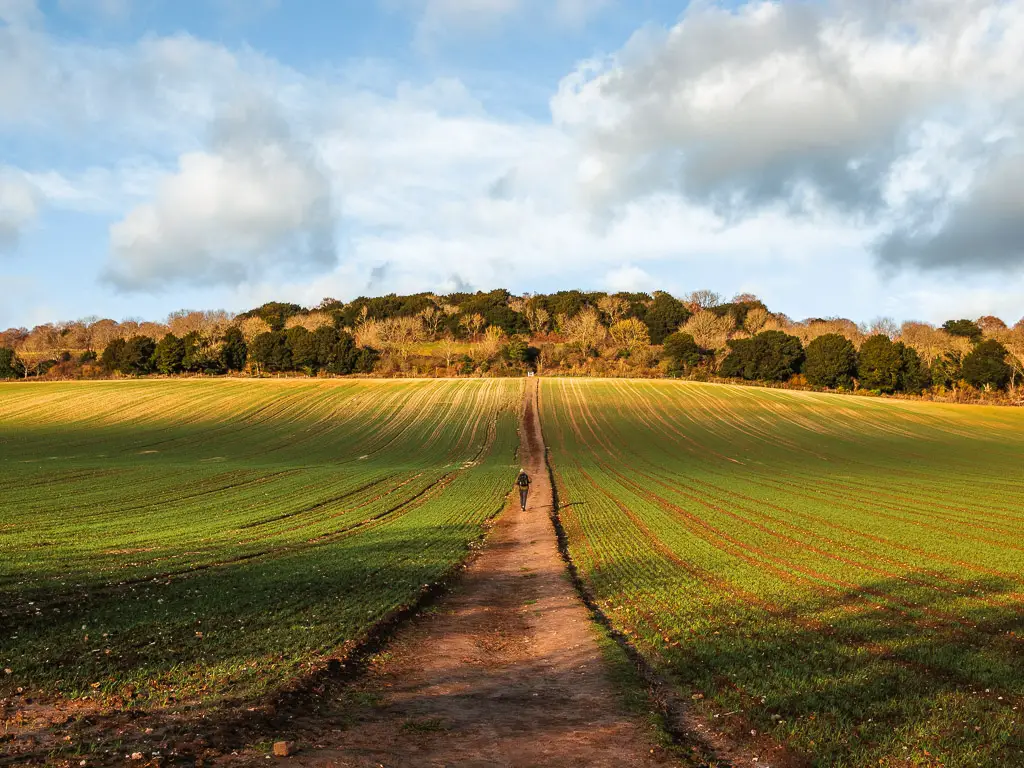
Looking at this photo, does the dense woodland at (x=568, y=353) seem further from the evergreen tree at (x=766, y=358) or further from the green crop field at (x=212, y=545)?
the green crop field at (x=212, y=545)

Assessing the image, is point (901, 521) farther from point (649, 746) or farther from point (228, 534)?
point (228, 534)

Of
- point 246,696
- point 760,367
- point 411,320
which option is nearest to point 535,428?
point 760,367

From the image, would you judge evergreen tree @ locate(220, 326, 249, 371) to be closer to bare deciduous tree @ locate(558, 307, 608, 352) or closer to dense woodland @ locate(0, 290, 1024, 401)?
dense woodland @ locate(0, 290, 1024, 401)

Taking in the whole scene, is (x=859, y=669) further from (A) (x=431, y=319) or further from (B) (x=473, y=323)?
(A) (x=431, y=319)

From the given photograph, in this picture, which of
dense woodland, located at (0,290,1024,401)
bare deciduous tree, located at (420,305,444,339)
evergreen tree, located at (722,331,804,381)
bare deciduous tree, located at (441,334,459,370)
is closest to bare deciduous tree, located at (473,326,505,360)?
dense woodland, located at (0,290,1024,401)

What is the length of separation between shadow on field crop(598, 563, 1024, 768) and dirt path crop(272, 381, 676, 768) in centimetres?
132

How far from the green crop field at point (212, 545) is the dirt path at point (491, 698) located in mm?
1397

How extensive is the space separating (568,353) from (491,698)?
116m

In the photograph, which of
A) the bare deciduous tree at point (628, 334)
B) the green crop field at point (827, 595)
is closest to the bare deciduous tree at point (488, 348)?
the bare deciduous tree at point (628, 334)

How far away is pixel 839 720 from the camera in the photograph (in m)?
8.52

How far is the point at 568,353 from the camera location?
125 meters

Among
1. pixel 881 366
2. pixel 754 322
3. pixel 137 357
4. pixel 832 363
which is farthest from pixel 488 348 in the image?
pixel 754 322

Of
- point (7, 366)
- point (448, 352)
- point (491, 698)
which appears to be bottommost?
point (491, 698)

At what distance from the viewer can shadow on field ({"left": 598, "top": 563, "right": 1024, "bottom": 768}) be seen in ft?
26.3
